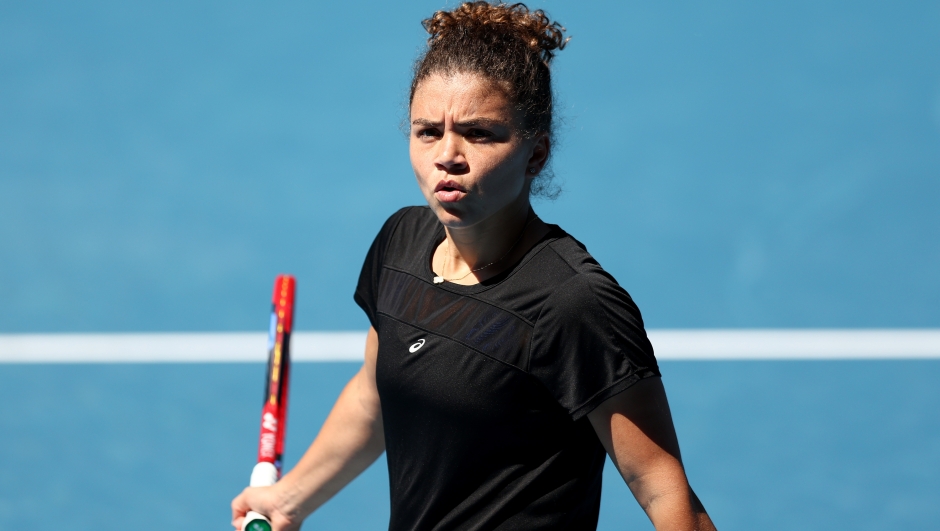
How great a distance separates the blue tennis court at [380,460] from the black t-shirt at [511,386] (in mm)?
2654

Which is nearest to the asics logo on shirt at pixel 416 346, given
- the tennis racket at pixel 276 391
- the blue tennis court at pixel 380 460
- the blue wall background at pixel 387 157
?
the tennis racket at pixel 276 391

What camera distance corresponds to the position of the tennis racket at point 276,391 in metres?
2.71

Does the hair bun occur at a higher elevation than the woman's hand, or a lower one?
higher

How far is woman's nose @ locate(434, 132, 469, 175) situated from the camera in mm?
1995

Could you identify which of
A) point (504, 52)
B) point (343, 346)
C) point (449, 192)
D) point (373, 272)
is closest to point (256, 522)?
point (373, 272)

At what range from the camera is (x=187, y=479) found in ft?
16.0

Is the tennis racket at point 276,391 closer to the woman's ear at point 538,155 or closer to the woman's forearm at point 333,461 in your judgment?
the woman's forearm at point 333,461

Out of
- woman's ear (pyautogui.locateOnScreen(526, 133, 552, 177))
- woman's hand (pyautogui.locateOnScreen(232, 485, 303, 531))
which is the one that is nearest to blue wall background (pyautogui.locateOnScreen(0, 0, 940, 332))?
woman's hand (pyautogui.locateOnScreen(232, 485, 303, 531))

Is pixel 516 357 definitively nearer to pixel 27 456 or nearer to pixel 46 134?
pixel 27 456

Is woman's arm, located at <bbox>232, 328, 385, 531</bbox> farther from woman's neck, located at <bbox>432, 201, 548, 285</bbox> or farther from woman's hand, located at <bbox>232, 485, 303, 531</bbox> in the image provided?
woman's neck, located at <bbox>432, 201, 548, 285</bbox>

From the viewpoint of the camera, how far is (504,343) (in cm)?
197

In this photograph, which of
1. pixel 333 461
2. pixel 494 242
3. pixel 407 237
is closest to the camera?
pixel 494 242

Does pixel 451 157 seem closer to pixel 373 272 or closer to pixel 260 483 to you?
pixel 373 272

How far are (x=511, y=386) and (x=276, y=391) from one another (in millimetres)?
1047
